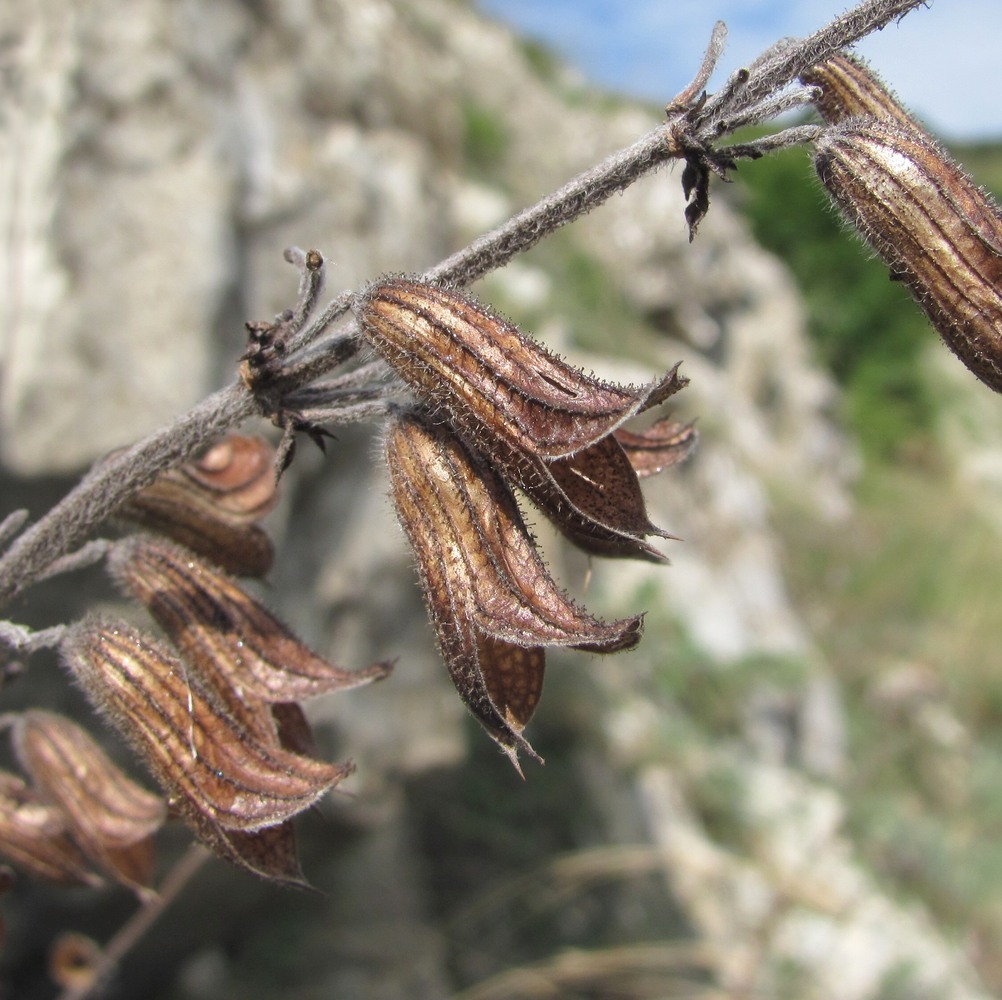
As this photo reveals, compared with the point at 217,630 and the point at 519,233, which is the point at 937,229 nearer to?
the point at 519,233

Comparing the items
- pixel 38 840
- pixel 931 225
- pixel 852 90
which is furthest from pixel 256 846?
pixel 852 90

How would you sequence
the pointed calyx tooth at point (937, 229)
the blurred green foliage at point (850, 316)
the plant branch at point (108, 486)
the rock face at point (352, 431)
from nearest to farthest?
the pointed calyx tooth at point (937, 229), the plant branch at point (108, 486), the rock face at point (352, 431), the blurred green foliage at point (850, 316)

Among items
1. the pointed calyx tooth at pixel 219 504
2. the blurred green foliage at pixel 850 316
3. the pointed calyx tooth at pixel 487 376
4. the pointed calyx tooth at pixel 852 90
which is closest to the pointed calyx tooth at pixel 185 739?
the pointed calyx tooth at pixel 219 504

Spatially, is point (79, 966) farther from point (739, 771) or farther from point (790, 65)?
point (739, 771)

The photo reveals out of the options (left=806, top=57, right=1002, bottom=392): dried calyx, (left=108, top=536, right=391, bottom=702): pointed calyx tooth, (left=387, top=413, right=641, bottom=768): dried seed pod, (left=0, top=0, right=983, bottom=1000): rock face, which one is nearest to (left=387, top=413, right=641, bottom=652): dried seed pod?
(left=387, top=413, right=641, bottom=768): dried seed pod

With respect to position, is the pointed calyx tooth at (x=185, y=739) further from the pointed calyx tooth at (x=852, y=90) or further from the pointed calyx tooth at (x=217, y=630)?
the pointed calyx tooth at (x=852, y=90)
